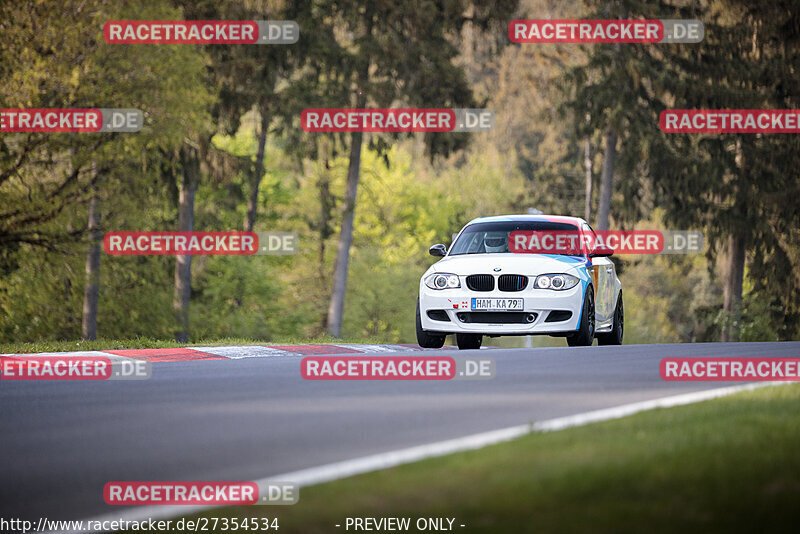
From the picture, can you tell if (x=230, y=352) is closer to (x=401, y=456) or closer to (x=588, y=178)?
(x=401, y=456)

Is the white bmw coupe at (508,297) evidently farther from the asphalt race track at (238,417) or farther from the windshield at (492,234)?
the asphalt race track at (238,417)

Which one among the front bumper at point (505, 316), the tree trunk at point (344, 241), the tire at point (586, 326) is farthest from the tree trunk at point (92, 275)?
the tire at point (586, 326)

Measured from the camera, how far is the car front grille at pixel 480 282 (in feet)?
55.8

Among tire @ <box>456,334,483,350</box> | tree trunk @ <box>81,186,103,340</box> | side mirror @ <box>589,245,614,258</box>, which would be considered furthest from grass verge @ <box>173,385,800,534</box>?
tree trunk @ <box>81,186,103,340</box>

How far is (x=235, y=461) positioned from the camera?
321 inches

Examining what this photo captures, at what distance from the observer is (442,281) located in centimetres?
1720

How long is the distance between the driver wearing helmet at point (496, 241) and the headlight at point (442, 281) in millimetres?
1486

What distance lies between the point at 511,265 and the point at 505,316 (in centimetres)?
71

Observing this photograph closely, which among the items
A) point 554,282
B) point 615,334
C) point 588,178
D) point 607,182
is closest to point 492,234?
point 554,282

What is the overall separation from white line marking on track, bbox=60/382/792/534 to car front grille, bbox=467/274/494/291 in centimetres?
671

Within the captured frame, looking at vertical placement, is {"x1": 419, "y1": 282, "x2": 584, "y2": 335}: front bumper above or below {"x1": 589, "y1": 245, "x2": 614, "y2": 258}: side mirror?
below

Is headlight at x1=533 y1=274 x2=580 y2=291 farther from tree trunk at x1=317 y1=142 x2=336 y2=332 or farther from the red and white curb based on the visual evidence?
tree trunk at x1=317 y1=142 x2=336 y2=332

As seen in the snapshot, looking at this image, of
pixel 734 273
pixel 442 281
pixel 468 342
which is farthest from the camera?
pixel 734 273

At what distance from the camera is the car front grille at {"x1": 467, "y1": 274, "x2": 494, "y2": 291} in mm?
17009
